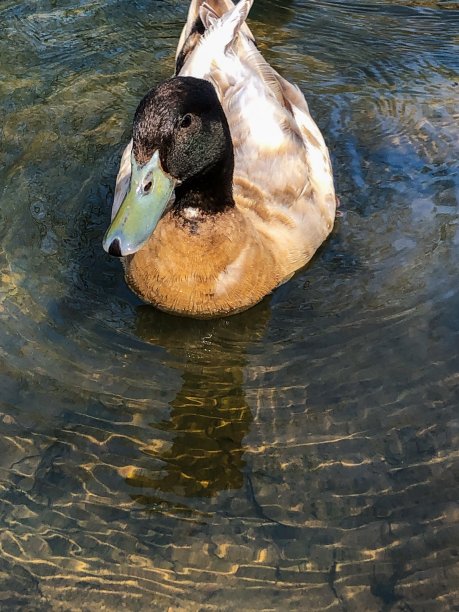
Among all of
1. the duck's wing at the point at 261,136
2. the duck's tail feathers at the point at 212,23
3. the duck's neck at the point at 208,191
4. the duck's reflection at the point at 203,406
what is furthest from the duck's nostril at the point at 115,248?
the duck's tail feathers at the point at 212,23

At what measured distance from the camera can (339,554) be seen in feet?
11.8

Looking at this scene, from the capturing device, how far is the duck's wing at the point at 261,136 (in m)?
5.22

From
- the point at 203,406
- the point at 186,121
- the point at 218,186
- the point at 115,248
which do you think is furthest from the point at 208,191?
the point at 203,406

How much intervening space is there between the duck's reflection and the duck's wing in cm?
67

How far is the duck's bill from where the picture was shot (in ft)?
13.6

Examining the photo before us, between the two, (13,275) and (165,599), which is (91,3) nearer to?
(13,275)

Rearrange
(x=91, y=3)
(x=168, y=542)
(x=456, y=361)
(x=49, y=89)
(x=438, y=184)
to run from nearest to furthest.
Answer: (x=168, y=542)
(x=456, y=361)
(x=438, y=184)
(x=49, y=89)
(x=91, y=3)

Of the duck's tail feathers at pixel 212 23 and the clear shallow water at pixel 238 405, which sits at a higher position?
the duck's tail feathers at pixel 212 23

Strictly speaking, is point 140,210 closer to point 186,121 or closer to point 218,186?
point 186,121

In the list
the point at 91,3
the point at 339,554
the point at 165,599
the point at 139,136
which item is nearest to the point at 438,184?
the point at 139,136

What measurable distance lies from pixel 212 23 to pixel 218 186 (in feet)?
5.07

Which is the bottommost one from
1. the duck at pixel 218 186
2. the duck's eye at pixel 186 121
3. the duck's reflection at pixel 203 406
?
the duck's reflection at pixel 203 406

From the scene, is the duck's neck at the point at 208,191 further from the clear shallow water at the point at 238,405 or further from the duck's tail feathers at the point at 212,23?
the duck's tail feathers at the point at 212,23

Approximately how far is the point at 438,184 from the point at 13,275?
281 cm
